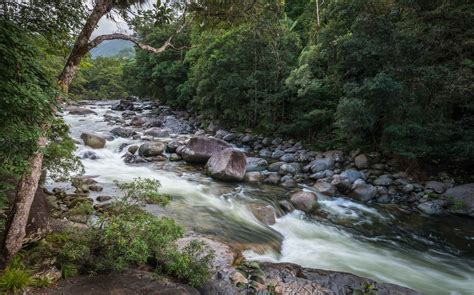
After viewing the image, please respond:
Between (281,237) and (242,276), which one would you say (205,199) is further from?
(242,276)

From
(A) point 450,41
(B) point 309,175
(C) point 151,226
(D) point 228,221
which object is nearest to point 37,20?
(C) point 151,226

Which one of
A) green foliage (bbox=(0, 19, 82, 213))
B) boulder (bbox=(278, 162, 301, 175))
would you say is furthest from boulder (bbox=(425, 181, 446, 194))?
green foliage (bbox=(0, 19, 82, 213))

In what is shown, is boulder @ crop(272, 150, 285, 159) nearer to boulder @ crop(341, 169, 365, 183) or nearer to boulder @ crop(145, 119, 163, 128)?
boulder @ crop(341, 169, 365, 183)

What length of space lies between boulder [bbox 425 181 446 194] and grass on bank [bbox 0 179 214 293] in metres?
10.5

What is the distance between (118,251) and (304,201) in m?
6.91

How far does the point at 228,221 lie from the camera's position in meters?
7.66

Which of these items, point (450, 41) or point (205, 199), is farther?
point (450, 41)

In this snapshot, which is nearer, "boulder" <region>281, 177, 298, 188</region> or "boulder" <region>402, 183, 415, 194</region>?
"boulder" <region>402, 183, 415, 194</region>

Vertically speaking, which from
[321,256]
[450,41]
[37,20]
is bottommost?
[321,256]

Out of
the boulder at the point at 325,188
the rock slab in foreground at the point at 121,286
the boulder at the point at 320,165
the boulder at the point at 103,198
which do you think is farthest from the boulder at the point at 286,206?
the rock slab in foreground at the point at 121,286

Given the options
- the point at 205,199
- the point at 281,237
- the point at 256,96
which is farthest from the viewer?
the point at 256,96

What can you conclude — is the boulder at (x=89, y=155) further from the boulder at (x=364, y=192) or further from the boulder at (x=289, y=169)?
the boulder at (x=364, y=192)

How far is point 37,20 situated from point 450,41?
1346 centimetres

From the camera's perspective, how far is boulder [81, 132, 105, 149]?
1416cm
